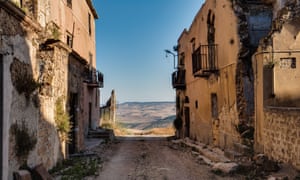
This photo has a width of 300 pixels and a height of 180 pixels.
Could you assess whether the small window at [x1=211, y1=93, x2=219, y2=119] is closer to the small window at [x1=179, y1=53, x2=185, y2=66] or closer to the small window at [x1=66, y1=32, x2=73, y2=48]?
the small window at [x1=179, y1=53, x2=185, y2=66]

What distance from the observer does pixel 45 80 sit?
329 inches

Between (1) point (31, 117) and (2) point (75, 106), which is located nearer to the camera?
(1) point (31, 117)

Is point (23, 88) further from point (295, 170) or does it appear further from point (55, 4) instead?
point (55, 4)

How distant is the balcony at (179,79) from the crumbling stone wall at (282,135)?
38.0 ft

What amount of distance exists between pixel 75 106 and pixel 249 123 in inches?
243

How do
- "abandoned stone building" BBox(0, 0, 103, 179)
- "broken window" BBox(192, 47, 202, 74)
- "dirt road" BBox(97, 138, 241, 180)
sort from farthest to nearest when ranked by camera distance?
"broken window" BBox(192, 47, 202, 74)
"dirt road" BBox(97, 138, 241, 180)
"abandoned stone building" BBox(0, 0, 103, 179)

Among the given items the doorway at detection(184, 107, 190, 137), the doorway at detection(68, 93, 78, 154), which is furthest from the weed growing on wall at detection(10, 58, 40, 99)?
the doorway at detection(184, 107, 190, 137)

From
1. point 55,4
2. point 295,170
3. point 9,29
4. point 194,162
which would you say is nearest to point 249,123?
point 194,162

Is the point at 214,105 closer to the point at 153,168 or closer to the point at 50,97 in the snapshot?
the point at 153,168

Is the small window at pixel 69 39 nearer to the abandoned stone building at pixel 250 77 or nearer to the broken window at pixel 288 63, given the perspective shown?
the abandoned stone building at pixel 250 77

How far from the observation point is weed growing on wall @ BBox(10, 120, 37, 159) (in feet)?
21.3

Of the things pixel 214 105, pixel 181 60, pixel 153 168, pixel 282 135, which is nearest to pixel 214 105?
pixel 214 105

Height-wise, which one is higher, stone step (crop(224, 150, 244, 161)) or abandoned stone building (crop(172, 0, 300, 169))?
abandoned stone building (crop(172, 0, 300, 169))

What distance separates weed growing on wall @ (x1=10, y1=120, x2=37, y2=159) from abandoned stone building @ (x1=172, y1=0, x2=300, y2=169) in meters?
5.93
